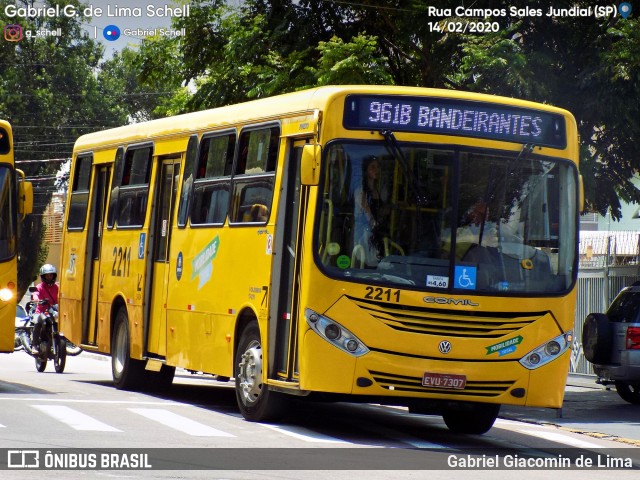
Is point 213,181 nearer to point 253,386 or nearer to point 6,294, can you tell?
point 253,386

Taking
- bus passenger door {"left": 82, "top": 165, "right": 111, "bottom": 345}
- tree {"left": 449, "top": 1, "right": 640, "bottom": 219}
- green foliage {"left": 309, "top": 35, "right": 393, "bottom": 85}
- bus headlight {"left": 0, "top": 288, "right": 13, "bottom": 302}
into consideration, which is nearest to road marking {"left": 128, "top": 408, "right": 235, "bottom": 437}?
bus headlight {"left": 0, "top": 288, "right": 13, "bottom": 302}

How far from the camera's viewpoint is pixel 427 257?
1314 centimetres

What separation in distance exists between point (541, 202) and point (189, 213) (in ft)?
15.5

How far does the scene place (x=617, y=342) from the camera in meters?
21.0

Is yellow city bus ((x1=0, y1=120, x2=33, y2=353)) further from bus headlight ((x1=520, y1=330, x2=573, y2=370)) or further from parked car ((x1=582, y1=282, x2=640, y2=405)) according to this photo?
parked car ((x1=582, y1=282, x2=640, y2=405))

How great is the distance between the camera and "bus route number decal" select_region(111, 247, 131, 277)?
1873cm

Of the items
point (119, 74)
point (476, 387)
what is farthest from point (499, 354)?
point (119, 74)

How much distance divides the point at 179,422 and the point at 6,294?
15.2 ft

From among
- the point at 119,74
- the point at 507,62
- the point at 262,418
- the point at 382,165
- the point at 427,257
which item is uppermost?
the point at 119,74

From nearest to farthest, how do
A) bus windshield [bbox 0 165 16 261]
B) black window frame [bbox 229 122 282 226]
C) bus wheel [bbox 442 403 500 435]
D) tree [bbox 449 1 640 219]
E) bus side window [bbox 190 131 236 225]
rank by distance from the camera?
black window frame [bbox 229 122 282 226] < bus wheel [bbox 442 403 500 435] < bus side window [bbox 190 131 236 225] < bus windshield [bbox 0 165 16 261] < tree [bbox 449 1 640 219]

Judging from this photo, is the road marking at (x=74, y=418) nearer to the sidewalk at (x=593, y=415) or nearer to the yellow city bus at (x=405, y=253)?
the yellow city bus at (x=405, y=253)

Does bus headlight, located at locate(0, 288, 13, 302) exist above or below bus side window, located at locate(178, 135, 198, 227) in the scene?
below

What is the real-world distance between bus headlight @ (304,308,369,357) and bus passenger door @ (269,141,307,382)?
0.36 meters

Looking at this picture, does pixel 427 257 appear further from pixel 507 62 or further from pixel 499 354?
pixel 507 62
